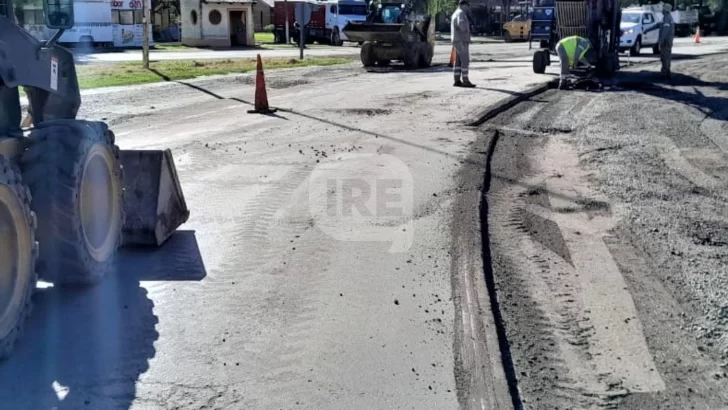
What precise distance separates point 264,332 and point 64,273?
63.0 inches

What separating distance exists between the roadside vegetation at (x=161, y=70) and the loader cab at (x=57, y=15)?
15.6m

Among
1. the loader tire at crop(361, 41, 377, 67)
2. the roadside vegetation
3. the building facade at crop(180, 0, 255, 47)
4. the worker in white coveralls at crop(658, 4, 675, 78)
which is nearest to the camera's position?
the roadside vegetation

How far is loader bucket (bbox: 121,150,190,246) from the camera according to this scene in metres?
7.46

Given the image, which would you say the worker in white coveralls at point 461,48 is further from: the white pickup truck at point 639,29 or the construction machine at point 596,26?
the white pickup truck at point 639,29

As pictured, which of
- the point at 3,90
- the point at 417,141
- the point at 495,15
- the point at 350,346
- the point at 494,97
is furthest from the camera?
the point at 495,15

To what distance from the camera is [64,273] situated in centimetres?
606

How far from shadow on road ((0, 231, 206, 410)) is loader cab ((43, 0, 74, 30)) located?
1.98 meters

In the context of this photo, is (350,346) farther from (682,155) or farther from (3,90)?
(682,155)

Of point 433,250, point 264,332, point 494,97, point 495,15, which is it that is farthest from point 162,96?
point 495,15

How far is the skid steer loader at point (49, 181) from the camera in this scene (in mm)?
5098

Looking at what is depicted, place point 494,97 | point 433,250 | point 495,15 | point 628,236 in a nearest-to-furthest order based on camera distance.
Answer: point 433,250
point 628,236
point 494,97
point 495,15

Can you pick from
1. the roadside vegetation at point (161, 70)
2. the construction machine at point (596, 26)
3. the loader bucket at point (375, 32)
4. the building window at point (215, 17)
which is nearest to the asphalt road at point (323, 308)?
the roadside vegetation at point (161, 70)

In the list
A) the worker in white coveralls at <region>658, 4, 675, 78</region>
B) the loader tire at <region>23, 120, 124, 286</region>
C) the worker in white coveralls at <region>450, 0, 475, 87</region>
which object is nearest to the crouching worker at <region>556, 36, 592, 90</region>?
the worker in white coveralls at <region>450, 0, 475, 87</region>

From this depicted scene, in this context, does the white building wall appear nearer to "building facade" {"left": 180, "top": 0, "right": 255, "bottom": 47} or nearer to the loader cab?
"building facade" {"left": 180, "top": 0, "right": 255, "bottom": 47}
